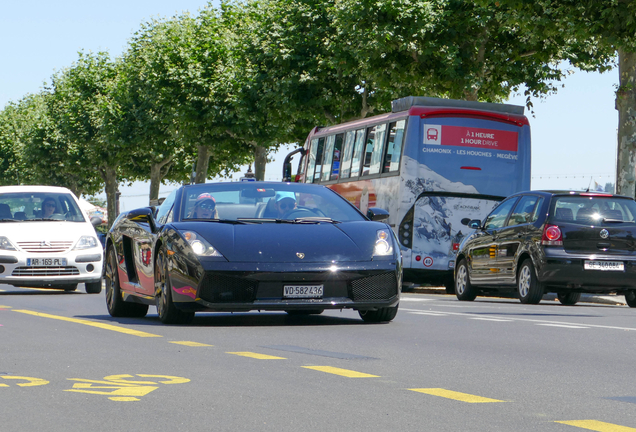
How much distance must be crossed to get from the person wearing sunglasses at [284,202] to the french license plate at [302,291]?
1.06 m

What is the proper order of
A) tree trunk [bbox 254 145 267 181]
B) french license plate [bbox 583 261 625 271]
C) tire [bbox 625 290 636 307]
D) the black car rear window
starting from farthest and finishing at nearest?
tree trunk [bbox 254 145 267 181] < tire [bbox 625 290 636 307] < the black car rear window < french license plate [bbox 583 261 625 271]

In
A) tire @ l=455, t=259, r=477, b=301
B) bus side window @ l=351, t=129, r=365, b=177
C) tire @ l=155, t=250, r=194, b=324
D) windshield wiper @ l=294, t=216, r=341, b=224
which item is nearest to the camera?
tire @ l=155, t=250, r=194, b=324

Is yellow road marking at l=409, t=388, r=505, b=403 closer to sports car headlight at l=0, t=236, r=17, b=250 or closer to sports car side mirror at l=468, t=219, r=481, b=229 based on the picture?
sports car side mirror at l=468, t=219, r=481, b=229

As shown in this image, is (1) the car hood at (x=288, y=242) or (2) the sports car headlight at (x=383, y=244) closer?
(1) the car hood at (x=288, y=242)

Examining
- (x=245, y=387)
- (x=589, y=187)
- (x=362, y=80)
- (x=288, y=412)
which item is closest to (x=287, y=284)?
(x=245, y=387)

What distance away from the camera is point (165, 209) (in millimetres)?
11812

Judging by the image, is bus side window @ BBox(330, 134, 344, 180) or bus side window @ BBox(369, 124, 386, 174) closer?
bus side window @ BBox(369, 124, 386, 174)

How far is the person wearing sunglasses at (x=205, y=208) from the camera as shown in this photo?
11.1 meters

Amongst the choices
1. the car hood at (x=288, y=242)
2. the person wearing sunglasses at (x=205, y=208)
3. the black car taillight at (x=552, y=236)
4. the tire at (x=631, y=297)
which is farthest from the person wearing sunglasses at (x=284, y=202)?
the tire at (x=631, y=297)

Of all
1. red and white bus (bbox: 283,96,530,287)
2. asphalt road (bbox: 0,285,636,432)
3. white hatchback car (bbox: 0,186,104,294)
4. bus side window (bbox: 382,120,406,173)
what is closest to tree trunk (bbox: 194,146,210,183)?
bus side window (bbox: 382,120,406,173)

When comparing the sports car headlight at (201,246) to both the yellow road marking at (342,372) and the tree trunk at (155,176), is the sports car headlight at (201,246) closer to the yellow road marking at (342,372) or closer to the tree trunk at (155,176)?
the yellow road marking at (342,372)

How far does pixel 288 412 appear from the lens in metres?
5.86

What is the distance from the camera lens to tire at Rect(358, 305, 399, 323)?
11.2 metres

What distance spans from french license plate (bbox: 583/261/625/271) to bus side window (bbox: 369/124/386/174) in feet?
27.6
